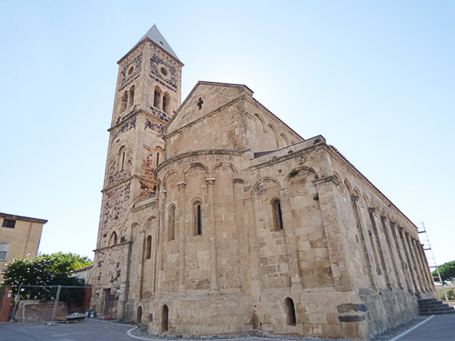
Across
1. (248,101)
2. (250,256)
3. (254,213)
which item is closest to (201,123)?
(248,101)

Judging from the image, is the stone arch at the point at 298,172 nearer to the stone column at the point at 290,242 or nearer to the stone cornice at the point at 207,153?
the stone column at the point at 290,242

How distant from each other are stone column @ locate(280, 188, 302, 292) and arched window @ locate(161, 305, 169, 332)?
4817 mm

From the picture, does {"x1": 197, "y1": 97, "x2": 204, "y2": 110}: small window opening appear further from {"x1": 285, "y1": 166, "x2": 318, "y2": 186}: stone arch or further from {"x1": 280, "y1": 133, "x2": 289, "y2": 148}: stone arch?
{"x1": 285, "y1": 166, "x2": 318, "y2": 186}: stone arch

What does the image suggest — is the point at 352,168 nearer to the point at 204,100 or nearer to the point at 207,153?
the point at 207,153

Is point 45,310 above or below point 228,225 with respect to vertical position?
below

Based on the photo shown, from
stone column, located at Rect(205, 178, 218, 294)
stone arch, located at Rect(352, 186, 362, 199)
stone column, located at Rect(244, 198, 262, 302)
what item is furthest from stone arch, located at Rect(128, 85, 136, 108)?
stone arch, located at Rect(352, 186, 362, 199)

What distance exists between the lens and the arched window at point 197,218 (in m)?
11.7

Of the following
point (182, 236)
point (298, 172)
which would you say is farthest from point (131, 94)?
Answer: point (298, 172)

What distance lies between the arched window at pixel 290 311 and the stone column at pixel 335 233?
1.79m

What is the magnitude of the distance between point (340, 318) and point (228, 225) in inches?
192

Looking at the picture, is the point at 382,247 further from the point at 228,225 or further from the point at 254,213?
the point at 228,225

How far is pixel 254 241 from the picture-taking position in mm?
11523

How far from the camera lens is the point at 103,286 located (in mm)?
18641

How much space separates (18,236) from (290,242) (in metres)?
25.6
